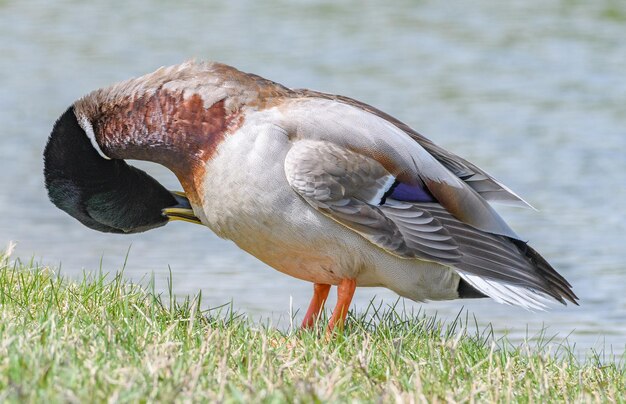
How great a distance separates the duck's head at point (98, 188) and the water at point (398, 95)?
1.49 metres

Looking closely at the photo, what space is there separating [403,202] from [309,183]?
0.47 meters

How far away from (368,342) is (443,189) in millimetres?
822

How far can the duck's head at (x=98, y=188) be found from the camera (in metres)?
5.38

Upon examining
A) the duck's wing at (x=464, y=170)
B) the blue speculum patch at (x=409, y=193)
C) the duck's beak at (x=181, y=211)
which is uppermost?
the duck's wing at (x=464, y=170)

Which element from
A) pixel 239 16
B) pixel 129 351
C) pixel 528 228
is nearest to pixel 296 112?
pixel 129 351

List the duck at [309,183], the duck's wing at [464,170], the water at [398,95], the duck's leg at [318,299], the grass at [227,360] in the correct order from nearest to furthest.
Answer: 1. the grass at [227,360]
2. the duck at [309,183]
3. the duck's wing at [464,170]
4. the duck's leg at [318,299]
5. the water at [398,95]

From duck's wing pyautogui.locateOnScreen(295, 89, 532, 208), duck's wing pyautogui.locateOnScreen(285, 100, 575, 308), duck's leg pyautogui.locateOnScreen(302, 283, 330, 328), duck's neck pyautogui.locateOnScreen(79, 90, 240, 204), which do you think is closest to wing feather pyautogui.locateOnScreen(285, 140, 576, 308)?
duck's wing pyautogui.locateOnScreen(285, 100, 575, 308)

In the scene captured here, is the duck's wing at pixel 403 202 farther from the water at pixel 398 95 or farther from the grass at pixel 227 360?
the water at pixel 398 95

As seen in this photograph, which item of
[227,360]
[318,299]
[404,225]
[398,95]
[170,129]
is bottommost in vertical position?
[227,360]

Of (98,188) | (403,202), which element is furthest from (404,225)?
(98,188)

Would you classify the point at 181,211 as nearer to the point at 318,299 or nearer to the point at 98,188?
the point at 98,188

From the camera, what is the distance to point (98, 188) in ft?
17.8

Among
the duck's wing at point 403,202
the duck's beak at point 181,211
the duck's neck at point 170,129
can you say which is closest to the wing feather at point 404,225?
the duck's wing at point 403,202

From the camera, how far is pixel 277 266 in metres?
5.12
